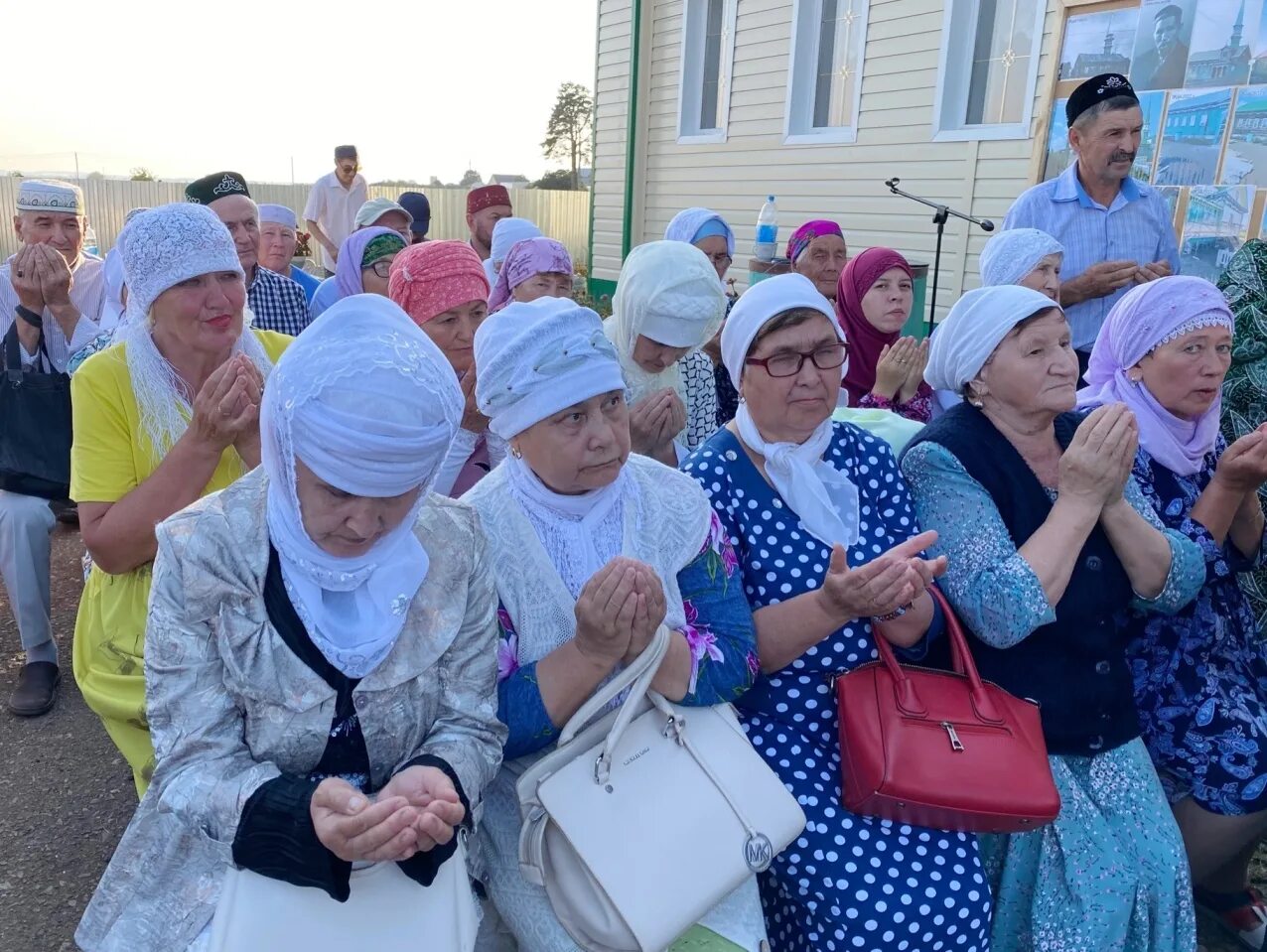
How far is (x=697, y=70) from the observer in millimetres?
10789

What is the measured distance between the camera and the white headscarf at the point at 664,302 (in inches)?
126

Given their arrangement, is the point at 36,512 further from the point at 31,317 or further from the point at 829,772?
the point at 829,772

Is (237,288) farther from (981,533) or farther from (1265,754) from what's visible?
(1265,754)

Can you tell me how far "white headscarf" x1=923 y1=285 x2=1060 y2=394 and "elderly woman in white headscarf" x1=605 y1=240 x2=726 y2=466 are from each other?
2.76 ft

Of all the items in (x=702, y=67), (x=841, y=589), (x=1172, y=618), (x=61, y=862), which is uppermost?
(x=702, y=67)

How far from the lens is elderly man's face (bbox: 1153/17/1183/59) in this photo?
17.4 ft

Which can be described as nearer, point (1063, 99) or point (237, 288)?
point (237, 288)

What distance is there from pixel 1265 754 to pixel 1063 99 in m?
4.93

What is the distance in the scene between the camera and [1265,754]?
247 centimetres

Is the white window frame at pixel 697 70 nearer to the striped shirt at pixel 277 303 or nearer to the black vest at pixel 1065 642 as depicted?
the striped shirt at pixel 277 303

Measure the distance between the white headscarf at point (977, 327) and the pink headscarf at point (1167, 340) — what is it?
451 millimetres

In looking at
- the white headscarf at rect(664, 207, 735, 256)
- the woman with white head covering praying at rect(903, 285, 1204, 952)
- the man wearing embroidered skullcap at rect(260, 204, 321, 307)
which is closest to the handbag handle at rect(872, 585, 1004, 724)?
the woman with white head covering praying at rect(903, 285, 1204, 952)

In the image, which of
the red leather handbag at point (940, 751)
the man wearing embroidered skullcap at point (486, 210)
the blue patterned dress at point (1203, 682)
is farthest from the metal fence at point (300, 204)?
the red leather handbag at point (940, 751)

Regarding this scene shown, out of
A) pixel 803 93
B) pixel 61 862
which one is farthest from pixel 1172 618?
pixel 803 93
